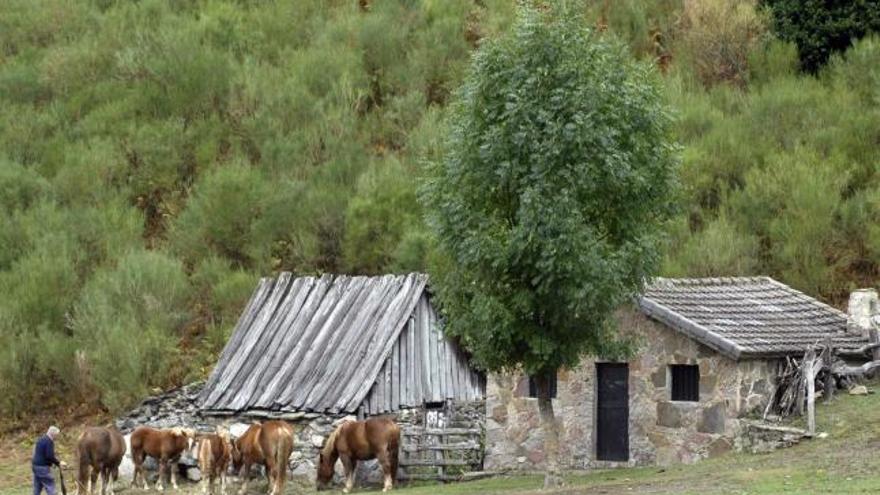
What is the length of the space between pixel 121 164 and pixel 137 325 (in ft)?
36.1

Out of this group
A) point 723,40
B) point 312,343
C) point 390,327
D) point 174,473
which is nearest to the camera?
point 174,473

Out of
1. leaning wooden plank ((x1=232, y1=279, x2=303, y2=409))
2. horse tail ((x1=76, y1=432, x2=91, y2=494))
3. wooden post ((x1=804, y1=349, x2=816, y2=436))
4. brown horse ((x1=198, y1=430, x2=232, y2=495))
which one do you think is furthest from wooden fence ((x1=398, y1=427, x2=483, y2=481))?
wooden post ((x1=804, y1=349, x2=816, y2=436))

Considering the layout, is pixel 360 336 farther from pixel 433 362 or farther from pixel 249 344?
pixel 249 344

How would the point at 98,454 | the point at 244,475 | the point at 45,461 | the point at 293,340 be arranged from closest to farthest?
1. the point at 45,461
2. the point at 98,454
3. the point at 244,475
4. the point at 293,340

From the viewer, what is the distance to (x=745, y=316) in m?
25.7

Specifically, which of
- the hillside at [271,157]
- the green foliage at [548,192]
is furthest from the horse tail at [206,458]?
the hillside at [271,157]

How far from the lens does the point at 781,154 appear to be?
129 ft

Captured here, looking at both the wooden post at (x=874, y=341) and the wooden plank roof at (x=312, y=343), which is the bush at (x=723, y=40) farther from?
the wooden plank roof at (x=312, y=343)

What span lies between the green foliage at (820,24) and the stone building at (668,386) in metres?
18.0

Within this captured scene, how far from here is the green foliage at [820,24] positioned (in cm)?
4266

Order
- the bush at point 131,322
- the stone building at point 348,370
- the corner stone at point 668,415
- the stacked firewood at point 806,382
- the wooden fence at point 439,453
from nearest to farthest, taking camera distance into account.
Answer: the stacked firewood at point 806,382 < the corner stone at point 668,415 < the wooden fence at point 439,453 < the stone building at point 348,370 < the bush at point 131,322

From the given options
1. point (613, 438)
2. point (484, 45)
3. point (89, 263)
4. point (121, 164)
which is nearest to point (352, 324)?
point (613, 438)

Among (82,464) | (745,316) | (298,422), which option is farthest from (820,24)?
(82,464)

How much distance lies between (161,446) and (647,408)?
856 cm
